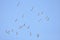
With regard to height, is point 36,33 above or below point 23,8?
below

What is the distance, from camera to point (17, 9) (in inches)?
43.0

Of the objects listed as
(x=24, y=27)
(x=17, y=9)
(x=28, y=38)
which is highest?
(x=17, y=9)

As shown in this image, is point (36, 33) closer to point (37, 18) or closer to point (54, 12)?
point (37, 18)

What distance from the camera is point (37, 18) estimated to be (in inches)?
43.4

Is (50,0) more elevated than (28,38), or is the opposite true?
(50,0)

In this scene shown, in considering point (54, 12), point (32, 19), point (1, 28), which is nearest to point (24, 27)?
point (32, 19)

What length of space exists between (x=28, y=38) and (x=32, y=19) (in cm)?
22

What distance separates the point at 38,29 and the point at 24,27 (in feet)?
0.53

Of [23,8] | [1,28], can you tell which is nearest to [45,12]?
[23,8]

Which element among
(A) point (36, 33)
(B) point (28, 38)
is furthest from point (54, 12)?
(B) point (28, 38)

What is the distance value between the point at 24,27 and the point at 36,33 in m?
0.15

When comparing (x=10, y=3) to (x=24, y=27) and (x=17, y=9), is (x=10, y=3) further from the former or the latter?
(x=24, y=27)

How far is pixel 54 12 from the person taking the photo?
112 centimetres

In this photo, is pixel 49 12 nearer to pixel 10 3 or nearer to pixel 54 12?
pixel 54 12
